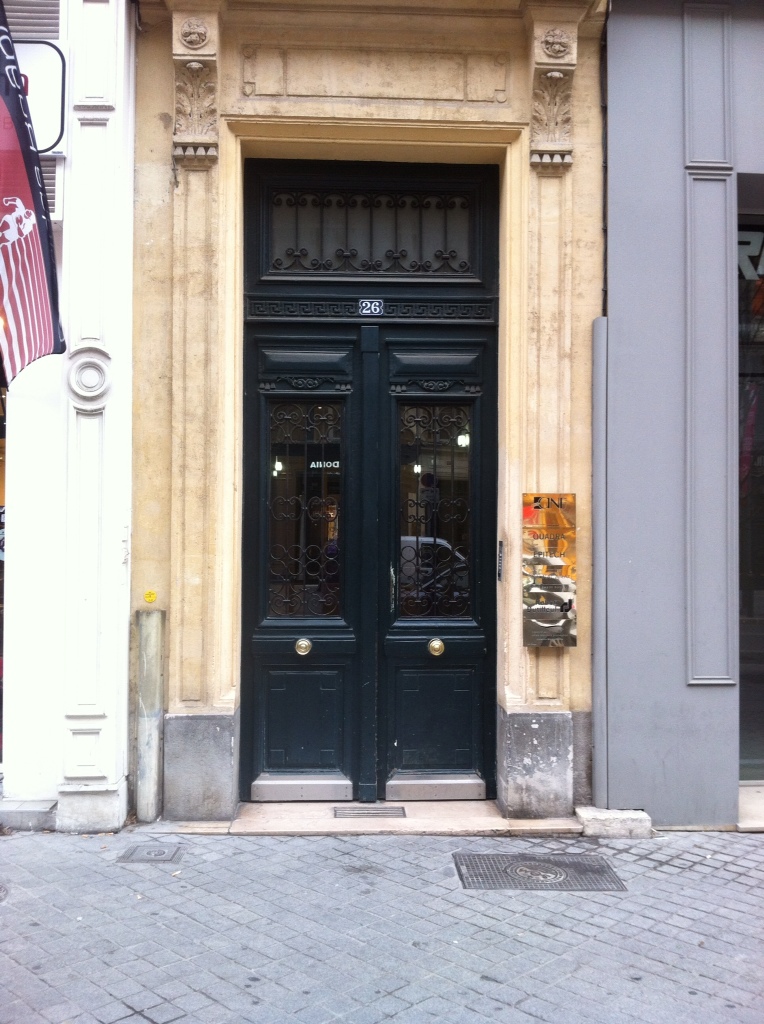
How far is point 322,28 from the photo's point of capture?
20.6 ft

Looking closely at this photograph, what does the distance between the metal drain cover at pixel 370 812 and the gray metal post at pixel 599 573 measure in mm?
1323

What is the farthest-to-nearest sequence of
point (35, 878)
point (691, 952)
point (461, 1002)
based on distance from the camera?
point (35, 878) < point (691, 952) < point (461, 1002)

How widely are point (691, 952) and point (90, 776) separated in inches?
144

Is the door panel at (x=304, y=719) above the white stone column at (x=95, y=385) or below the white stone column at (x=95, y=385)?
below

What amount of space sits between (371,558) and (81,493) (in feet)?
6.59

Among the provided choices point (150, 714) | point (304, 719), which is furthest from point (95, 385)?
point (304, 719)

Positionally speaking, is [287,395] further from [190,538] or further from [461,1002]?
[461,1002]

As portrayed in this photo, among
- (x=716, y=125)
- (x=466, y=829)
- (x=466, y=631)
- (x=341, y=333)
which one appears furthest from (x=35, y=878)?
(x=716, y=125)

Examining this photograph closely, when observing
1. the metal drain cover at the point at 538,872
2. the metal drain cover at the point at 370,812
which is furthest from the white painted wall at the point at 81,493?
the metal drain cover at the point at 538,872

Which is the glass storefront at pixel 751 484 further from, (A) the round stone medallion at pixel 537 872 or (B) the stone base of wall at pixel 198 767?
(B) the stone base of wall at pixel 198 767

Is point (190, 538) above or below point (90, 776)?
above

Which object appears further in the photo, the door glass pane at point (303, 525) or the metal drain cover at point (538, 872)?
the door glass pane at point (303, 525)

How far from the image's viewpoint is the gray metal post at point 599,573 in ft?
20.5

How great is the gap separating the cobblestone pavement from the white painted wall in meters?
0.52
